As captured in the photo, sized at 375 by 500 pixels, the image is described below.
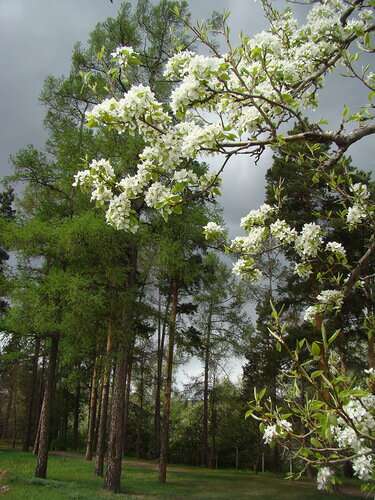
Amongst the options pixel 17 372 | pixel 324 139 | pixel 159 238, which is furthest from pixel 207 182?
pixel 17 372

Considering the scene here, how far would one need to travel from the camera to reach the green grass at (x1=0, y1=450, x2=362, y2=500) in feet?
33.8

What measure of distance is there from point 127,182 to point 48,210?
35.9 ft

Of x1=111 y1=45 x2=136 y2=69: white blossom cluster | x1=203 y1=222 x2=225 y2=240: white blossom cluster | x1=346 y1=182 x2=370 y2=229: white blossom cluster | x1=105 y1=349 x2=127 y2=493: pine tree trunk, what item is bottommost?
x1=105 y1=349 x2=127 y2=493: pine tree trunk

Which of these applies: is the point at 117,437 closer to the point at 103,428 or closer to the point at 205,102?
the point at 103,428

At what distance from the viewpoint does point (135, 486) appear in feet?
43.8

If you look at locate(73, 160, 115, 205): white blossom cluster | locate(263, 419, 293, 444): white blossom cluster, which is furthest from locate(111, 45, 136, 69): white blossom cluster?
locate(263, 419, 293, 444): white blossom cluster

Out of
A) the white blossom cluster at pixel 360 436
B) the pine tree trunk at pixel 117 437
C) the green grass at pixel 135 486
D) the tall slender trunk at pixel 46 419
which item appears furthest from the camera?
the tall slender trunk at pixel 46 419

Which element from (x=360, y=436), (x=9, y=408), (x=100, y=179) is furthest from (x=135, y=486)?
(x=9, y=408)

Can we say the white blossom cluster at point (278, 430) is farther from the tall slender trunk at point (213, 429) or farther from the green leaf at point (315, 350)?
the tall slender trunk at point (213, 429)

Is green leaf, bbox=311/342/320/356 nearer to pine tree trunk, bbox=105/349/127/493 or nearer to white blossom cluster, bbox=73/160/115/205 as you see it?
white blossom cluster, bbox=73/160/115/205

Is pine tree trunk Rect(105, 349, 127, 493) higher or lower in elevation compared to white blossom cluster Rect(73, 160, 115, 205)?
lower

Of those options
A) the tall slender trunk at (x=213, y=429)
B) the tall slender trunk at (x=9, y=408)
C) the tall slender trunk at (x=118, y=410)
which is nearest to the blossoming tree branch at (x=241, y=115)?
the tall slender trunk at (x=118, y=410)

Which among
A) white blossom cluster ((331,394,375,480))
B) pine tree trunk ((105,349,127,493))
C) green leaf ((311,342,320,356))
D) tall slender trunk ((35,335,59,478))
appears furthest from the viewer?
tall slender trunk ((35,335,59,478))

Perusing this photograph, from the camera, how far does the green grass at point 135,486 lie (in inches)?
405
